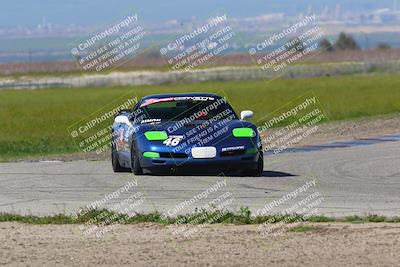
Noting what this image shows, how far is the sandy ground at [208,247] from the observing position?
11.0 m

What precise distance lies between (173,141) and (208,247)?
24.7ft

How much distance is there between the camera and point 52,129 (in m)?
39.1

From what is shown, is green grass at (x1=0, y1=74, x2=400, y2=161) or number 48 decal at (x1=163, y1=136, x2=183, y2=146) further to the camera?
green grass at (x1=0, y1=74, x2=400, y2=161)

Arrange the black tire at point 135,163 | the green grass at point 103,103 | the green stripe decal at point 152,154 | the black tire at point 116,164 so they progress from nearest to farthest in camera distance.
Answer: the green stripe decal at point 152,154, the black tire at point 135,163, the black tire at point 116,164, the green grass at point 103,103

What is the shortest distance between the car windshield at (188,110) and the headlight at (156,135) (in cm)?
63

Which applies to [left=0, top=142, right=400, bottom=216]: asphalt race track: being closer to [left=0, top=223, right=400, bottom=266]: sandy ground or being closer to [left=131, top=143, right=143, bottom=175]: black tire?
[left=131, top=143, right=143, bottom=175]: black tire

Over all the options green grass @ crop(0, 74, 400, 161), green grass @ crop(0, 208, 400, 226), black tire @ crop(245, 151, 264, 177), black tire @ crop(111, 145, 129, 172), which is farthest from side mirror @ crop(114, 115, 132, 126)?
green grass @ crop(0, 74, 400, 161)

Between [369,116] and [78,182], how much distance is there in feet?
67.6

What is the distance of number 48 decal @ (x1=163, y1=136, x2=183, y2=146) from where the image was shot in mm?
19141

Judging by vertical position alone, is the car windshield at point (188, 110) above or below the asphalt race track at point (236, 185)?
above

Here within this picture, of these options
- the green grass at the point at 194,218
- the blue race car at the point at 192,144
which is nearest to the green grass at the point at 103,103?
the blue race car at the point at 192,144

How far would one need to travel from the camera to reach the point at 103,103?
58125mm

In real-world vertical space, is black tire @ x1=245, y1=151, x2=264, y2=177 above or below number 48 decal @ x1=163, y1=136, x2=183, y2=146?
below

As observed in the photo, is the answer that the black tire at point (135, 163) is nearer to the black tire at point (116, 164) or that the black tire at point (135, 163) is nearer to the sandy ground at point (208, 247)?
the black tire at point (116, 164)
